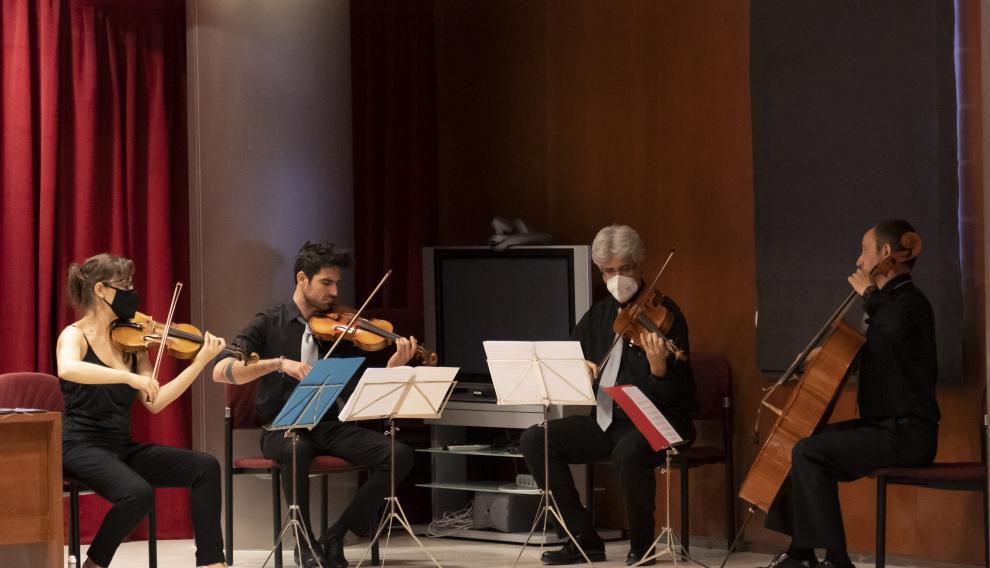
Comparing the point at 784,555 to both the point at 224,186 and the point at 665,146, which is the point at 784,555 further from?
the point at 224,186

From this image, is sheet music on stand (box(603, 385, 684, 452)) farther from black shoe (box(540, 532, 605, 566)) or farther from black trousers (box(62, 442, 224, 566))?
black trousers (box(62, 442, 224, 566))

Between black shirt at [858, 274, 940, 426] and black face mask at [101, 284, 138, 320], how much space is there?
2461 mm

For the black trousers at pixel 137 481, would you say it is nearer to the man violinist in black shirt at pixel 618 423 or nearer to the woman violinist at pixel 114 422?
the woman violinist at pixel 114 422

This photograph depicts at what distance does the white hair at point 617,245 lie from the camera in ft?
17.9

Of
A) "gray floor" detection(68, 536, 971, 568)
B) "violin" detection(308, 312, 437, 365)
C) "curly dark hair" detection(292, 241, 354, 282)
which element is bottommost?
"gray floor" detection(68, 536, 971, 568)

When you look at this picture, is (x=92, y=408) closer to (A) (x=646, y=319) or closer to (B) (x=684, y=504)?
(A) (x=646, y=319)

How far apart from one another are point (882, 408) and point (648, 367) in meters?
0.99

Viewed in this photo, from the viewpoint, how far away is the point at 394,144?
271 inches

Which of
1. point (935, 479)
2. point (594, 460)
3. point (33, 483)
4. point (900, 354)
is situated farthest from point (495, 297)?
point (33, 483)

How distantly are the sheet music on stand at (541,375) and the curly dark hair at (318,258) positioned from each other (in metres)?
0.86

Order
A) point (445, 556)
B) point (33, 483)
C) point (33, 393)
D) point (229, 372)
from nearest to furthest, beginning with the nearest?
point (33, 483) → point (33, 393) → point (229, 372) → point (445, 556)

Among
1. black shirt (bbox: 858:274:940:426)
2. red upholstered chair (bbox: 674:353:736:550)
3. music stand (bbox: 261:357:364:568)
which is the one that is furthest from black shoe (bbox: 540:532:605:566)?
black shirt (bbox: 858:274:940:426)

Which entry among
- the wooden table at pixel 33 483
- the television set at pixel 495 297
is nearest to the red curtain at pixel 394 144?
the television set at pixel 495 297

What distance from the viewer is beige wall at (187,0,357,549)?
19.3 ft
